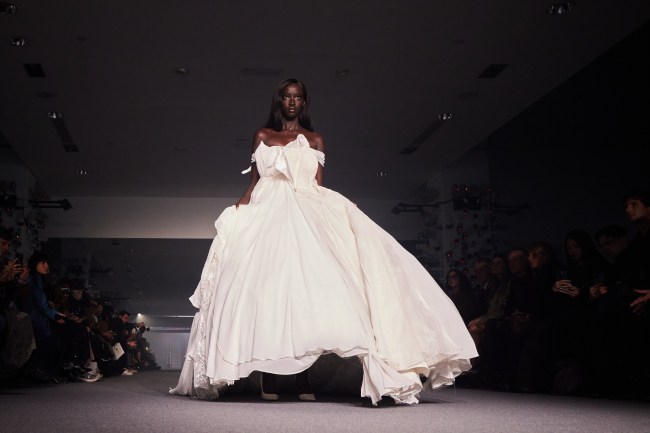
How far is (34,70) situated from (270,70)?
2479 mm

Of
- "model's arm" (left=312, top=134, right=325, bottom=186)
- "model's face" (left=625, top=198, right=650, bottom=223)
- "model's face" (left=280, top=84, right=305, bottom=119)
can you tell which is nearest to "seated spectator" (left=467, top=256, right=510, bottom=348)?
"model's face" (left=625, top=198, right=650, bottom=223)

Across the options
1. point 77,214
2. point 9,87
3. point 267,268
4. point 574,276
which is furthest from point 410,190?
point 267,268

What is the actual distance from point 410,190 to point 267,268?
35.0 feet

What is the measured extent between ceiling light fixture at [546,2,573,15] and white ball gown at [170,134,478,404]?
3.47 m

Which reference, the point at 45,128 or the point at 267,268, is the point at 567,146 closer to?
the point at 45,128

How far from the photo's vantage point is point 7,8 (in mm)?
6117

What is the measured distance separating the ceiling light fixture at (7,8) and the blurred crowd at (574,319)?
4.70 meters

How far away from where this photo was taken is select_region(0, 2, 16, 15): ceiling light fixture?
239 inches

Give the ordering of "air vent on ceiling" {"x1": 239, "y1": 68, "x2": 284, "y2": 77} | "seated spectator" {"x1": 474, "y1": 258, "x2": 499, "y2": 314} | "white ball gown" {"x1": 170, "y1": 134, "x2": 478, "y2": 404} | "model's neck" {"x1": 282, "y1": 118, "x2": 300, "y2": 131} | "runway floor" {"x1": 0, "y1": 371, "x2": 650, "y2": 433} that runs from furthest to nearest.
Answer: "air vent on ceiling" {"x1": 239, "y1": 68, "x2": 284, "y2": 77} → "seated spectator" {"x1": 474, "y1": 258, "x2": 499, "y2": 314} → "model's neck" {"x1": 282, "y1": 118, "x2": 300, "y2": 131} → "white ball gown" {"x1": 170, "y1": 134, "x2": 478, "y2": 404} → "runway floor" {"x1": 0, "y1": 371, "x2": 650, "y2": 433}

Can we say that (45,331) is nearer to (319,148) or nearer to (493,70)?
(319,148)

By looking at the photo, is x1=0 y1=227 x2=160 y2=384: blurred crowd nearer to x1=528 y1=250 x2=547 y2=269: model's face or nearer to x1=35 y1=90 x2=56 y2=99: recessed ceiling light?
x1=35 y1=90 x2=56 y2=99: recessed ceiling light

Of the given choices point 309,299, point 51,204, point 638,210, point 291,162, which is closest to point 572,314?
point 638,210

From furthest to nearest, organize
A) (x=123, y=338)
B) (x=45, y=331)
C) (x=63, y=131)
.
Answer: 1. (x=123, y=338)
2. (x=63, y=131)
3. (x=45, y=331)

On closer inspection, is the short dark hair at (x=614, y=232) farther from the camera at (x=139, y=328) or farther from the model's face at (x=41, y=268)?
the camera at (x=139, y=328)
